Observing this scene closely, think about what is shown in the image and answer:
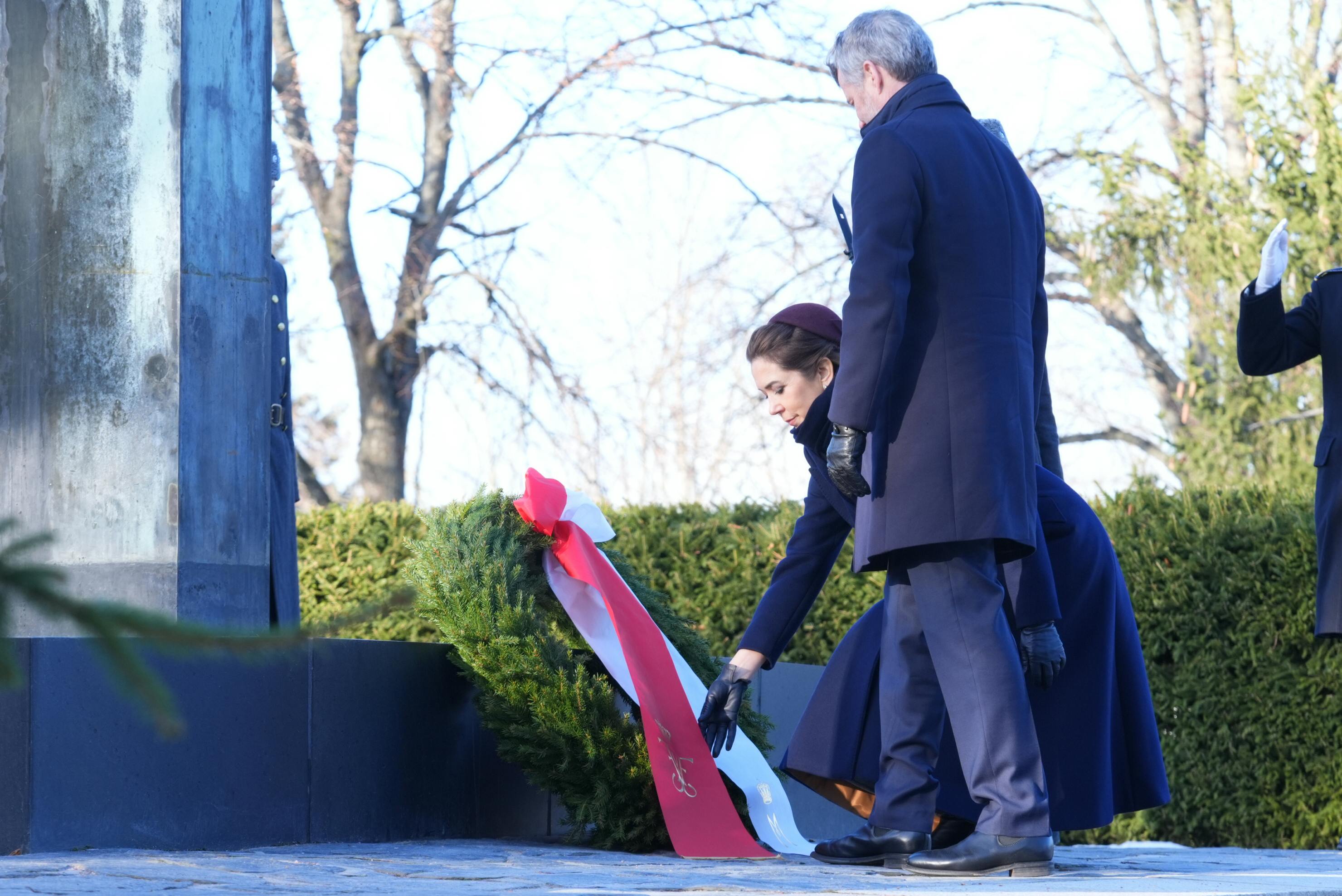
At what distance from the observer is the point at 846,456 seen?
3412mm

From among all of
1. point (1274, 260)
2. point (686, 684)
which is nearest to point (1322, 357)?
point (1274, 260)

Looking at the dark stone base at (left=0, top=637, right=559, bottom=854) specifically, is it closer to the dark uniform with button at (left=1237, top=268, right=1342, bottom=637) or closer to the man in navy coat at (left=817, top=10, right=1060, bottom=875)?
the man in navy coat at (left=817, top=10, right=1060, bottom=875)

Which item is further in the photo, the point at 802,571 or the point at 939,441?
the point at 802,571

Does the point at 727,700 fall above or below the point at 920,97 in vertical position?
below

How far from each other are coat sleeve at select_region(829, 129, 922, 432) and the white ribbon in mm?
1084

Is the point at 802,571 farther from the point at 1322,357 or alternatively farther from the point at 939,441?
the point at 1322,357

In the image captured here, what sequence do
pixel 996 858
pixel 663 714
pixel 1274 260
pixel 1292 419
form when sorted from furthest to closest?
pixel 1292 419 < pixel 1274 260 < pixel 663 714 < pixel 996 858

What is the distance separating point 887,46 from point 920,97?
0.51 feet

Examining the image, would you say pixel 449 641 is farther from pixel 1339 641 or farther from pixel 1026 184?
pixel 1339 641

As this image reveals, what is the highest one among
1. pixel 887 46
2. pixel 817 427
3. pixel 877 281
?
pixel 887 46

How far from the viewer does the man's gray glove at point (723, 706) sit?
3916mm

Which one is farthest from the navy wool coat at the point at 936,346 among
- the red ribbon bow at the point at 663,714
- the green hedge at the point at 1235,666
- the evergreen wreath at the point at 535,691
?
the green hedge at the point at 1235,666

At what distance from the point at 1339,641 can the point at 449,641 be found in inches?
140

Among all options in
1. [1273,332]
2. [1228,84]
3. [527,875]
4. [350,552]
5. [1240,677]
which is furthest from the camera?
[1228,84]
